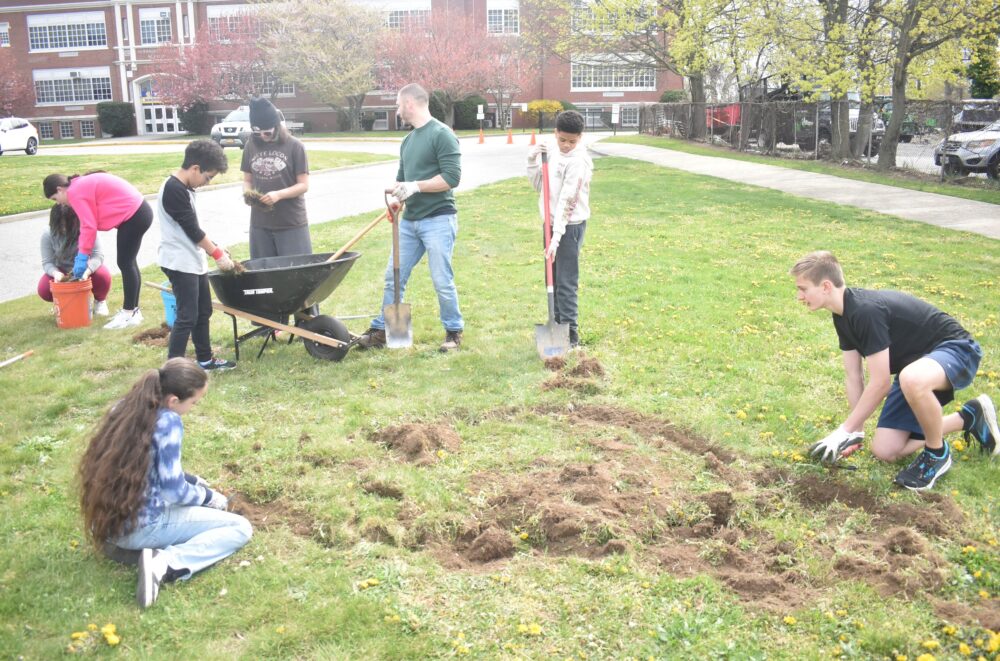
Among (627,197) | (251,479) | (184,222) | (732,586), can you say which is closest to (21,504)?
(251,479)

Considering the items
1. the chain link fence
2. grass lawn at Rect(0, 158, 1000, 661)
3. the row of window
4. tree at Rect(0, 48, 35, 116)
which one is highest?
tree at Rect(0, 48, 35, 116)

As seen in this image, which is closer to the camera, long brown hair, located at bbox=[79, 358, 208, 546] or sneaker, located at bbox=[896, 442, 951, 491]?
long brown hair, located at bbox=[79, 358, 208, 546]

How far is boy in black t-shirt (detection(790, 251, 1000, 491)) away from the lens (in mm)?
4164

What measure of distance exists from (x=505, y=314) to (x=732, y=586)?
15.0 feet

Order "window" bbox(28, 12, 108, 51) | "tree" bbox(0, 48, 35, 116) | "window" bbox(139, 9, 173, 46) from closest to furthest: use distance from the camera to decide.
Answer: "tree" bbox(0, 48, 35, 116) < "window" bbox(139, 9, 173, 46) < "window" bbox(28, 12, 108, 51)

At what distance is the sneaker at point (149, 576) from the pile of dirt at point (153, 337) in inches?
154

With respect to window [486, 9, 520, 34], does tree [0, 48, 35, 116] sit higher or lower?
lower

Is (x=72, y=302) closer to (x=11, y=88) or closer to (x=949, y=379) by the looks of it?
(x=949, y=379)

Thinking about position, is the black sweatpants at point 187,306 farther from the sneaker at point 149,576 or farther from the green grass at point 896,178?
the green grass at point 896,178

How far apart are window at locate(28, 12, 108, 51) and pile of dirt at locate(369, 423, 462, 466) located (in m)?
58.9

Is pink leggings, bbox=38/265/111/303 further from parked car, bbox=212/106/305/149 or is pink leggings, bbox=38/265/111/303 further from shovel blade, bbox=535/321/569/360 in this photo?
parked car, bbox=212/106/305/149

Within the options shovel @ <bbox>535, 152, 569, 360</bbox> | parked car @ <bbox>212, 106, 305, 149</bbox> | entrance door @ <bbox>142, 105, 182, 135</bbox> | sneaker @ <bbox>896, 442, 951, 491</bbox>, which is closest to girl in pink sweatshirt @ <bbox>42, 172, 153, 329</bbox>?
shovel @ <bbox>535, 152, 569, 360</bbox>

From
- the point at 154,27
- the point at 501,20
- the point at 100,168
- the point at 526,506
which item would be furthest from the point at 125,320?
the point at 154,27

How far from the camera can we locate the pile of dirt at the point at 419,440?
4664 mm
